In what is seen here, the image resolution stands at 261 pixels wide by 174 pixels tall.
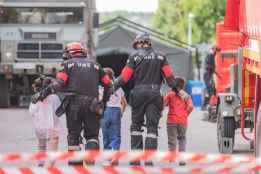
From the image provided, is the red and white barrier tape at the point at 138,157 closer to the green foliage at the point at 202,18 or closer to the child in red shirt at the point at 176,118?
the child in red shirt at the point at 176,118

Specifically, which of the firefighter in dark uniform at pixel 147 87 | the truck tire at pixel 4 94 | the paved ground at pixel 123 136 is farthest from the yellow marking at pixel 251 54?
the truck tire at pixel 4 94

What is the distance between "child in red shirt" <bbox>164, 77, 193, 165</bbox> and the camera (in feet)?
46.5

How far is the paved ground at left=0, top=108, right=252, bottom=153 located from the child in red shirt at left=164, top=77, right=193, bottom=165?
2481mm

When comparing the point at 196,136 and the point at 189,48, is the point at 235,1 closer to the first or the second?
the point at 196,136

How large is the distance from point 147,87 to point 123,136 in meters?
6.95

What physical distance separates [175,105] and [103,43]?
24.4 metres

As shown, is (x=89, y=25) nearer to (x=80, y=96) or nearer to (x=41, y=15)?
(x=41, y=15)

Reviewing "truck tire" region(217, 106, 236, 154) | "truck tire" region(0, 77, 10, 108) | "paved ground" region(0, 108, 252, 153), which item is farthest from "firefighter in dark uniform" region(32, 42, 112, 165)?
"truck tire" region(0, 77, 10, 108)

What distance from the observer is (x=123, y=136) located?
20.2 m

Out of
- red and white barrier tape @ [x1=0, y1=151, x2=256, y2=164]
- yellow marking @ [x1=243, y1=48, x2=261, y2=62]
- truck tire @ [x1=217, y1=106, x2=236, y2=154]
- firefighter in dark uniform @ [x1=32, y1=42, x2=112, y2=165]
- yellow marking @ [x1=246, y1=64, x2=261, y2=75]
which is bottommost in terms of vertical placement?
truck tire @ [x1=217, y1=106, x2=236, y2=154]

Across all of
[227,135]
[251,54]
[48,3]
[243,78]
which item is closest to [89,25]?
[48,3]

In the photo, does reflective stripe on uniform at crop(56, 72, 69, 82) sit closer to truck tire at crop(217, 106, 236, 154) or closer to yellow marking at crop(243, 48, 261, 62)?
yellow marking at crop(243, 48, 261, 62)

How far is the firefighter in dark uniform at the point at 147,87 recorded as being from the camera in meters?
13.3

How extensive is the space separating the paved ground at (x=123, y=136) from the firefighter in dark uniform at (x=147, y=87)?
11.3 feet
